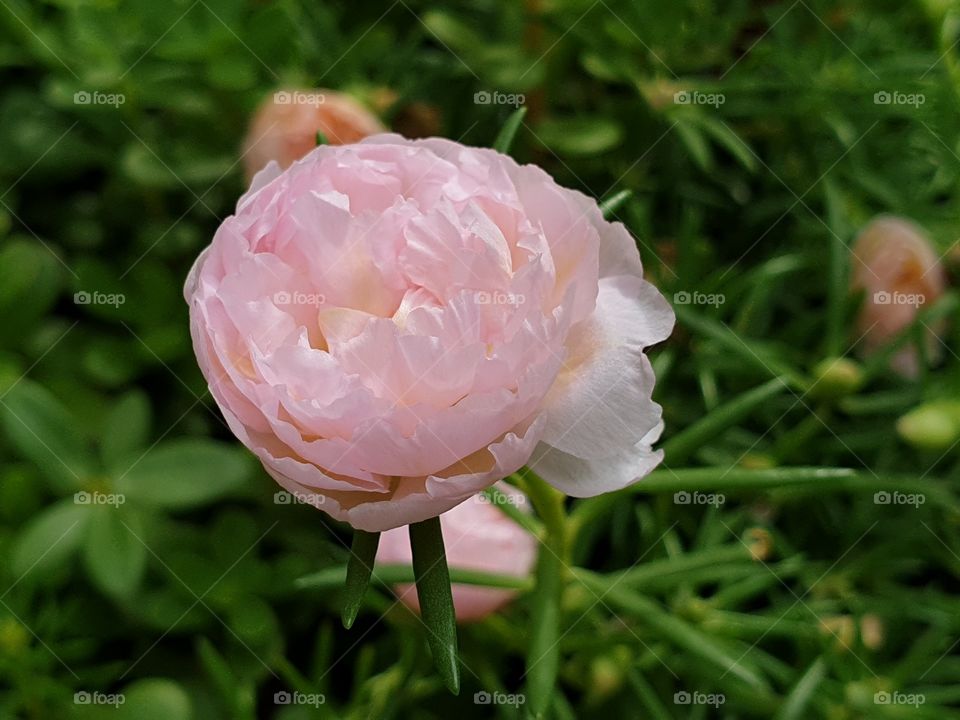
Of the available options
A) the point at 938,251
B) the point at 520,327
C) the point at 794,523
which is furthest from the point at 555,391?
the point at 938,251

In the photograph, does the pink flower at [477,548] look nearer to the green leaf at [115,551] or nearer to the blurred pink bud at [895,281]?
the green leaf at [115,551]

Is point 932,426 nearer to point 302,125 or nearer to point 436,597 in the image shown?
point 436,597

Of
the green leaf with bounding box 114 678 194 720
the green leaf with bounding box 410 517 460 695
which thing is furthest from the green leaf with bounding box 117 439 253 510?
the green leaf with bounding box 410 517 460 695

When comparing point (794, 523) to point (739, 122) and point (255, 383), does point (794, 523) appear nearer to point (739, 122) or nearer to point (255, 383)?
point (739, 122)

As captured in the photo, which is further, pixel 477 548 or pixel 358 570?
pixel 477 548

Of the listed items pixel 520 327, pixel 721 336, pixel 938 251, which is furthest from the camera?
pixel 938 251

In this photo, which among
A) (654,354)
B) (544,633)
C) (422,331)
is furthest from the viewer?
(654,354)

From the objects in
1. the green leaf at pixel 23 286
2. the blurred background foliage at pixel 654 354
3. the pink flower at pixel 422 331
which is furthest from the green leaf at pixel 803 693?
the green leaf at pixel 23 286

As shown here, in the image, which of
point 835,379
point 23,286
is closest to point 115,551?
point 23,286
